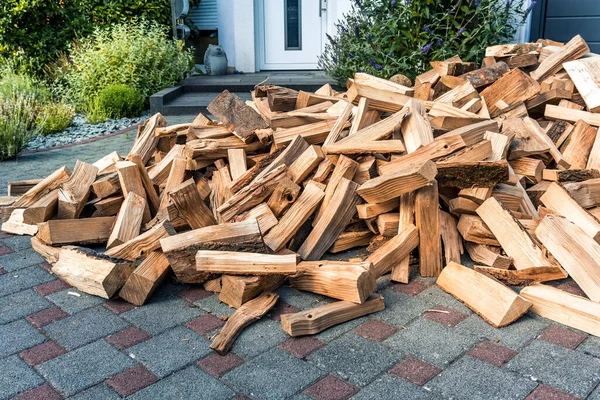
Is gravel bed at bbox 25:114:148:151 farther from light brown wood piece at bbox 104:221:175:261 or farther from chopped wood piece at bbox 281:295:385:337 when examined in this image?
chopped wood piece at bbox 281:295:385:337

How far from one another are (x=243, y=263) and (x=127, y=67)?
7080 millimetres

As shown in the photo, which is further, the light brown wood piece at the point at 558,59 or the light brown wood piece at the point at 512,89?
the light brown wood piece at the point at 558,59

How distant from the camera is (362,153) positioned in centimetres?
346

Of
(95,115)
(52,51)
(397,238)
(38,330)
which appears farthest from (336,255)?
(52,51)

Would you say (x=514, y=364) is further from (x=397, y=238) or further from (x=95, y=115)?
(x=95, y=115)

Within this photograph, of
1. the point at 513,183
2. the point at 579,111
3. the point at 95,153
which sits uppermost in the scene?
the point at 579,111

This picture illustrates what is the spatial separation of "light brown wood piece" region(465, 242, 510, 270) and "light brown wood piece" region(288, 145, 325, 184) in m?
1.00

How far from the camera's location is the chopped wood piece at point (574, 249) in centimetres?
274

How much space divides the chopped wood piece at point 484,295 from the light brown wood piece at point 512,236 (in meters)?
0.32

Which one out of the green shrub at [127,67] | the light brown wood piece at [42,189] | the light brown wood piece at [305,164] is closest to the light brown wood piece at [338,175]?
the light brown wood piece at [305,164]

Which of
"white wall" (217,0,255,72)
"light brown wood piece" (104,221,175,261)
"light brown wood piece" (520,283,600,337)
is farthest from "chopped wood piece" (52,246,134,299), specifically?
"white wall" (217,0,255,72)

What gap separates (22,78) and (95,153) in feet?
12.3

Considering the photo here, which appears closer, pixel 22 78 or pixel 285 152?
pixel 285 152

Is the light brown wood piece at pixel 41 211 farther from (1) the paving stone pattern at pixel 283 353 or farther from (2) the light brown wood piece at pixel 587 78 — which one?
(2) the light brown wood piece at pixel 587 78
